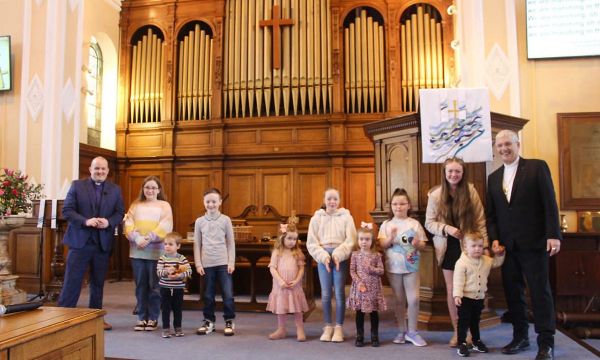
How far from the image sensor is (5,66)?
698 centimetres

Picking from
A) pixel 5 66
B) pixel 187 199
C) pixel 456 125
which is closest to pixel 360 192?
pixel 187 199

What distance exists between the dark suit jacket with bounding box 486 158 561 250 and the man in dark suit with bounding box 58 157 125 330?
125 inches

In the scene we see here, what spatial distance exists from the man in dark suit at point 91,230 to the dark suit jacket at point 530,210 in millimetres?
3185

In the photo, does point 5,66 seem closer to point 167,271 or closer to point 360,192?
point 167,271

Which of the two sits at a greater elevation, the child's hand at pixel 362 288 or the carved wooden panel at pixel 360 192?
the carved wooden panel at pixel 360 192

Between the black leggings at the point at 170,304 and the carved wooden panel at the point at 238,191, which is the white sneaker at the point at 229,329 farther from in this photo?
the carved wooden panel at the point at 238,191

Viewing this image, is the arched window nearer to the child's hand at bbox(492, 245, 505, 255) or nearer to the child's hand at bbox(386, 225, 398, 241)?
the child's hand at bbox(386, 225, 398, 241)

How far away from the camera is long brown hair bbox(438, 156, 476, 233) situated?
12.2 ft

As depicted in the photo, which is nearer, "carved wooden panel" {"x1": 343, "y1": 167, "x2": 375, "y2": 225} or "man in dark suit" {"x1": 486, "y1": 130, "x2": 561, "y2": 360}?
"man in dark suit" {"x1": 486, "y1": 130, "x2": 561, "y2": 360}

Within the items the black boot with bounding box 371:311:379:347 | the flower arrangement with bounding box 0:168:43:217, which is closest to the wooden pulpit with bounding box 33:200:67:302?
the flower arrangement with bounding box 0:168:43:217

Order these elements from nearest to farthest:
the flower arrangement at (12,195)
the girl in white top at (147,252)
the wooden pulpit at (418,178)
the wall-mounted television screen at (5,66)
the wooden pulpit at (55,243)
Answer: the girl in white top at (147,252) < the wooden pulpit at (418,178) < the flower arrangement at (12,195) < the wooden pulpit at (55,243) < the wall-mounted television screen at (5,66)

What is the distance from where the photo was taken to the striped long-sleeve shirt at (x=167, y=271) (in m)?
3.99

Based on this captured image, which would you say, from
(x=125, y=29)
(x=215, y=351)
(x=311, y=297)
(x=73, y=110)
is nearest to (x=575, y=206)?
(x=311, y=297)

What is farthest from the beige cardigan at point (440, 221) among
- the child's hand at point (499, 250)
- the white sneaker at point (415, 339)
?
the white sneaker at point (415, 339)
